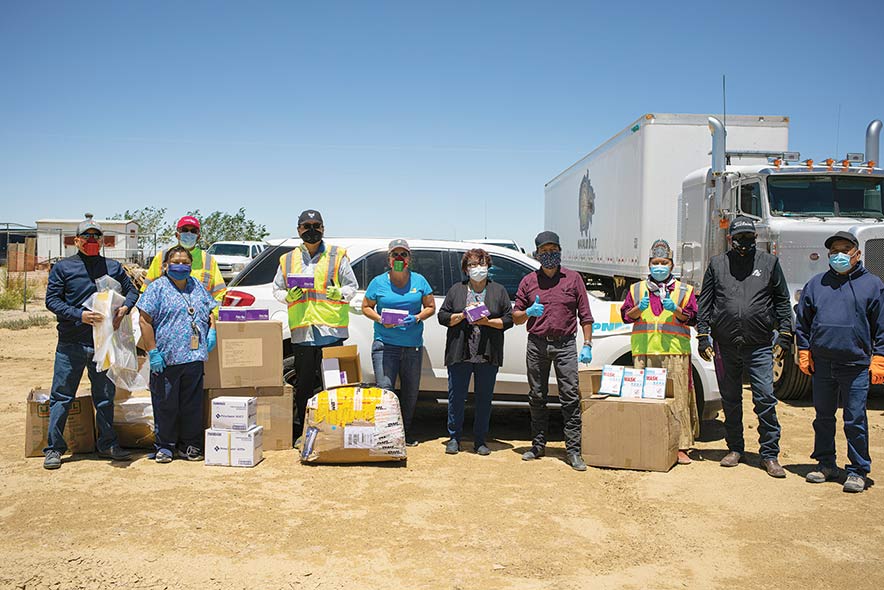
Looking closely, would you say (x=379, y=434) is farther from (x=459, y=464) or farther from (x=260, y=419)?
(x=260, y=419)

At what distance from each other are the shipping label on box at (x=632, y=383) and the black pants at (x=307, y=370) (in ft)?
8.02

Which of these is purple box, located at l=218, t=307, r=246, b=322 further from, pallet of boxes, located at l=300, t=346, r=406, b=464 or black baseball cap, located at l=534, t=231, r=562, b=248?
black baseball cap, located at l=534, t=231, r=562, b=248

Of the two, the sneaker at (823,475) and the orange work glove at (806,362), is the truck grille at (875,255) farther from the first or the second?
the sneaker at (823,475)

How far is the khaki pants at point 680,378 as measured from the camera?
21.3 feet

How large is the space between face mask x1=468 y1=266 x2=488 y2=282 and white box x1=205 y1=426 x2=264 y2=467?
2.23 meters

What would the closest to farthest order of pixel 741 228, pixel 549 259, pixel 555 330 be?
1. pixel 741 228
2. pixel 555 330
3. pixel 549 259

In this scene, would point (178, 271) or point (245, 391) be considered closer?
point (178, 271)

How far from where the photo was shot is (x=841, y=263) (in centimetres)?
582

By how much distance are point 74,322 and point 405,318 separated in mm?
2595

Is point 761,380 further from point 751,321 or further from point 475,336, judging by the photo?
point 475,336

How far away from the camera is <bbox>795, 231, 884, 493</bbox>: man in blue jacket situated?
18.8 ft

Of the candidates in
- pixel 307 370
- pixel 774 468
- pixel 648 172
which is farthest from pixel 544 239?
pixel 648 172

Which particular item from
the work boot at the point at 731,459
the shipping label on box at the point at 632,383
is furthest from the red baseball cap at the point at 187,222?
the work boot at the point at 731,459

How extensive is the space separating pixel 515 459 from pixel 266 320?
2.43 metres
